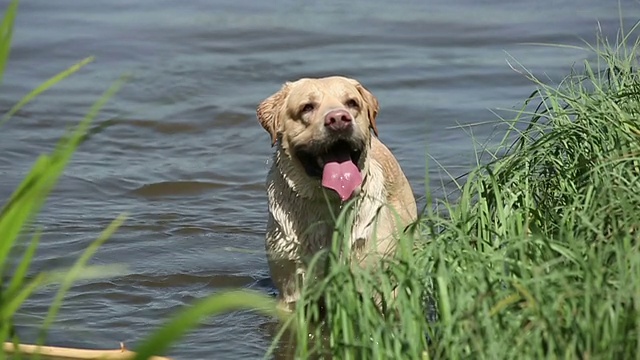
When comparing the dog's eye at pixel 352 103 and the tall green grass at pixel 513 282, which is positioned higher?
the dog's eye at pixel 352 103

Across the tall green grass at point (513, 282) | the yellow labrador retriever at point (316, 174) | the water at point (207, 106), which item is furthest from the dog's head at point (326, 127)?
the tall green grass at point (513, 282)

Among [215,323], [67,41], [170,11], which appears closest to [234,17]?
[170,11]

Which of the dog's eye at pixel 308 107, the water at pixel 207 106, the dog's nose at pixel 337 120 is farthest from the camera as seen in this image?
the water at pixel 207 106

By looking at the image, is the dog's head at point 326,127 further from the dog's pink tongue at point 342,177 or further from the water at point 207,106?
the water at point 207,106

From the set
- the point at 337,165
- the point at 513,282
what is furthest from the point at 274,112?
the point at 513,282

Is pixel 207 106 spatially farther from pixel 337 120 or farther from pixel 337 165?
pixel 337 120

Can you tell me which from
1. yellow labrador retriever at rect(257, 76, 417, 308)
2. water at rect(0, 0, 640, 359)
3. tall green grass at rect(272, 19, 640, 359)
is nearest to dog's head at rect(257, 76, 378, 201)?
yellow labrador retriever at rect(257, 76, 417, 308)

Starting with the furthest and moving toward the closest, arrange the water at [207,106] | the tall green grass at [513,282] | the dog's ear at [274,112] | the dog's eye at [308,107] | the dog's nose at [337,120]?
1. the water at [207,106]
2. the dog's ear at [274,112]
3. the dog's eye at [308,107]
4. the dog's nose at [337,120]
5. the tall green grass at [513,282]

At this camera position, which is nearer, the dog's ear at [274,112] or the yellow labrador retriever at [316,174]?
the yellow labrador retriever at [316,174]

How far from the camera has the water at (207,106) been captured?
7.70m

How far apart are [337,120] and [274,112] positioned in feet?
1.98

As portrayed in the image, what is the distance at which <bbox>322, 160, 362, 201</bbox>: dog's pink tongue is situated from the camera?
20.2 ft

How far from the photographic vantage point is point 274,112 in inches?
259

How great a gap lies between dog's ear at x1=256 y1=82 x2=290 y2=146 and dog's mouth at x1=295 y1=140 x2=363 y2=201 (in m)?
0.25
